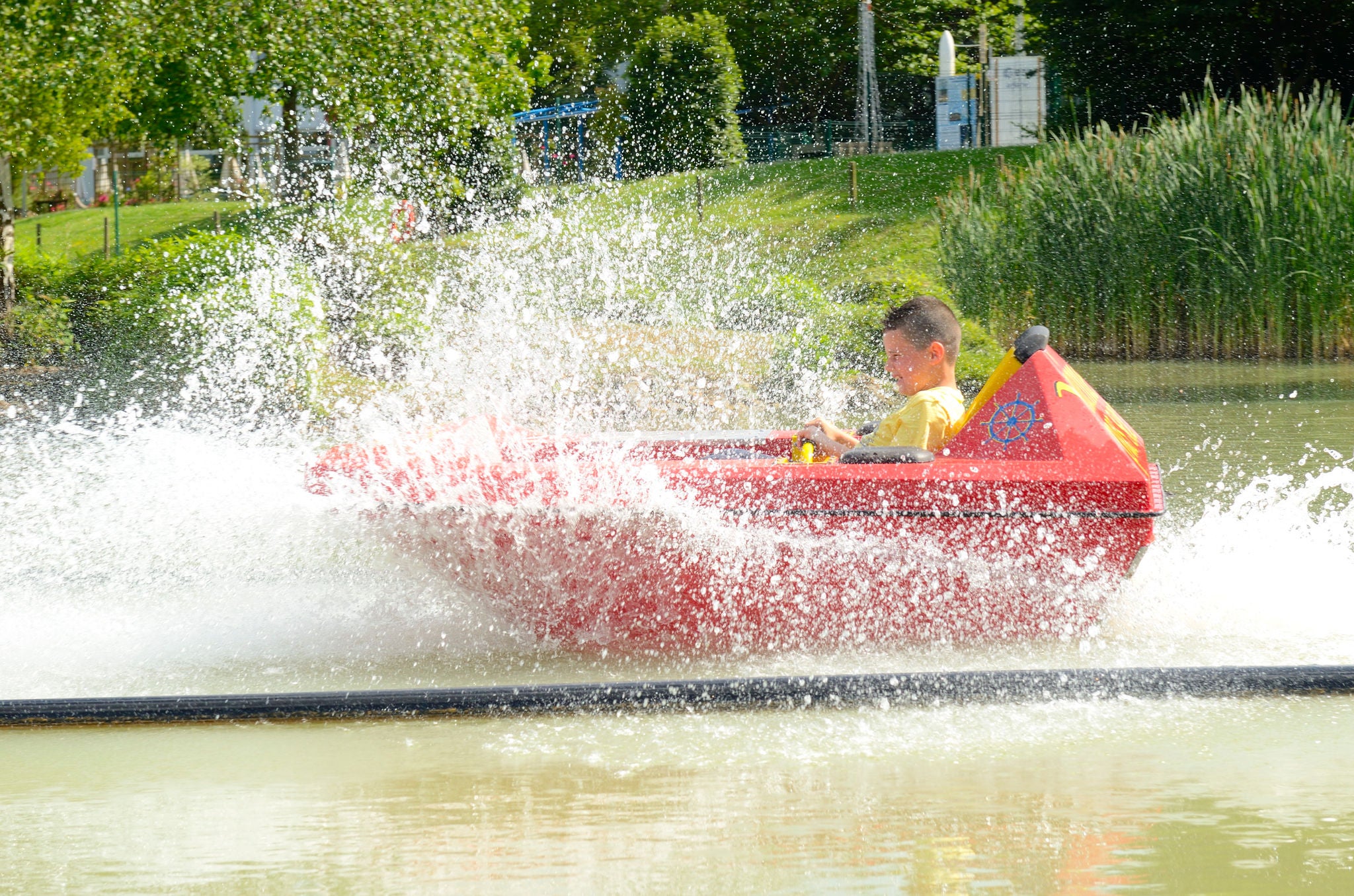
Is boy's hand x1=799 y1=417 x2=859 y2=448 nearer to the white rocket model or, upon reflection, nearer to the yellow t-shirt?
the yellow t-shirt

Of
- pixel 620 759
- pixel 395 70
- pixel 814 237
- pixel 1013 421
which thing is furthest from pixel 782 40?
pixel 620 759

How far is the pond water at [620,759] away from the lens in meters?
3.03

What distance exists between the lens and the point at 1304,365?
1204 centimetres

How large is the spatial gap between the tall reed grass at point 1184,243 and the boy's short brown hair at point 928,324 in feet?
27.1

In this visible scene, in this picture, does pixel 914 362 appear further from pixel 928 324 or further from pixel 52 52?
pixel 52 52

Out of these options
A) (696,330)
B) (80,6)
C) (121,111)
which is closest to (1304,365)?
(696,330)

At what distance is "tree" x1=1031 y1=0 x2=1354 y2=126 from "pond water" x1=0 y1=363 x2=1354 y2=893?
56.5ft

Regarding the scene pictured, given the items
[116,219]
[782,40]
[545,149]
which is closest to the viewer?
[116,219]

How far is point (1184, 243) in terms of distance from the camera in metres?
12.3

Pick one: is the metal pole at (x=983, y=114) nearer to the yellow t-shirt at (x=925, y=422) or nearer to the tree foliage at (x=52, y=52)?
the tree foliage at (x=52, y=52)

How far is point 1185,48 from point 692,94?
32.2 feet

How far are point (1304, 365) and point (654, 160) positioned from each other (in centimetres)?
1968

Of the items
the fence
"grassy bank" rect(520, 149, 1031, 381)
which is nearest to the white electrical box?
the fence

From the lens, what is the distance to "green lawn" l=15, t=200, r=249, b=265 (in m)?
26.4
